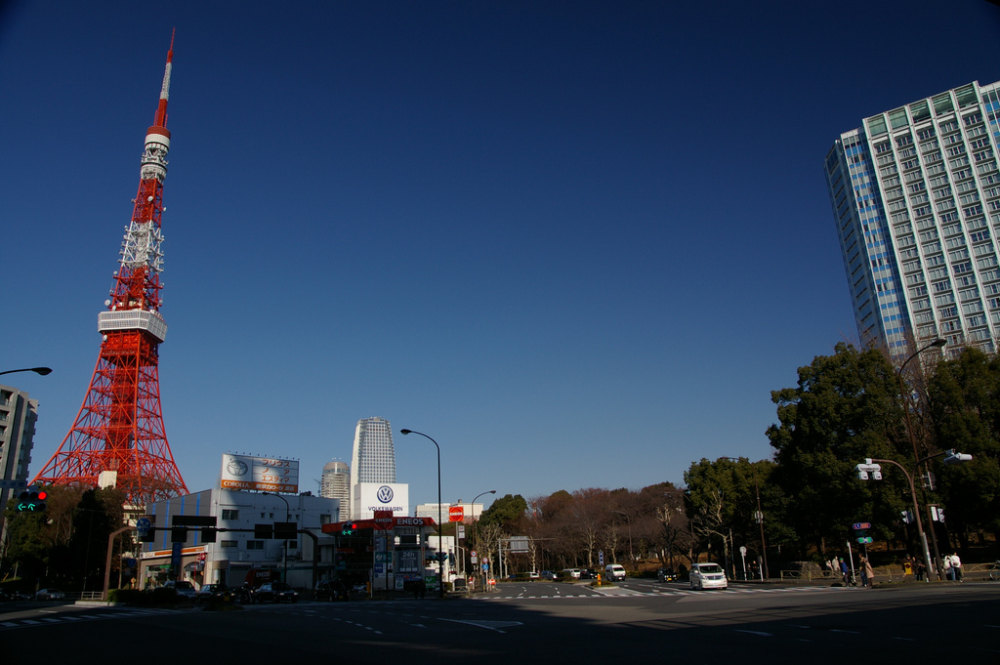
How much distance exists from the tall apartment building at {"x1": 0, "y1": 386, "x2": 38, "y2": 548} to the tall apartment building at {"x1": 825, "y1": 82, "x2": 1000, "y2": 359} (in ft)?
476

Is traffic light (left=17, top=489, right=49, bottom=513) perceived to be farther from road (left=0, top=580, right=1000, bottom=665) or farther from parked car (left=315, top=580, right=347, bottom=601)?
parked car (left=315, top=580, right=347, bottom=601)

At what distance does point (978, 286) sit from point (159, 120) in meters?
136

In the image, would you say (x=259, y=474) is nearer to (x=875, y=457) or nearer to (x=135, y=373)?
(x=135, y=373)

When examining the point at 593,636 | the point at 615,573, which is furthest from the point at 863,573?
the point at 615,573

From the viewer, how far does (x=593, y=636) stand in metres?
15.9

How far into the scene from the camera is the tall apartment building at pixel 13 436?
10600cm

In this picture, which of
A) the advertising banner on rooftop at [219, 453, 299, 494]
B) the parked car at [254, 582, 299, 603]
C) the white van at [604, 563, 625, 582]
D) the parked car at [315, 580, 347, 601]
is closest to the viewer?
the parked car at [254, 582, 299, 603]

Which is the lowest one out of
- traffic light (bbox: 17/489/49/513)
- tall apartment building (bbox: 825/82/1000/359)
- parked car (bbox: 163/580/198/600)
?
parked car (bbox: 163/580/198/600)

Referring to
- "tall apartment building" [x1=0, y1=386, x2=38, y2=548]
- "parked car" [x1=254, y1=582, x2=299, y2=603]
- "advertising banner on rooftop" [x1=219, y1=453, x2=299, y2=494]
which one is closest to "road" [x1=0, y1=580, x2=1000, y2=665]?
"parked car" [x1=254, y1=582, x2=299, y2=603]

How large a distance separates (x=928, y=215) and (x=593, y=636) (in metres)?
134

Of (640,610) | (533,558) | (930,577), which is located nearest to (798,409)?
(930,577)

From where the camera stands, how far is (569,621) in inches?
817

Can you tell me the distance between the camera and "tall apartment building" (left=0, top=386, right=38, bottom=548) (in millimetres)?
106000

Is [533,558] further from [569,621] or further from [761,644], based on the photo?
[761,644]
